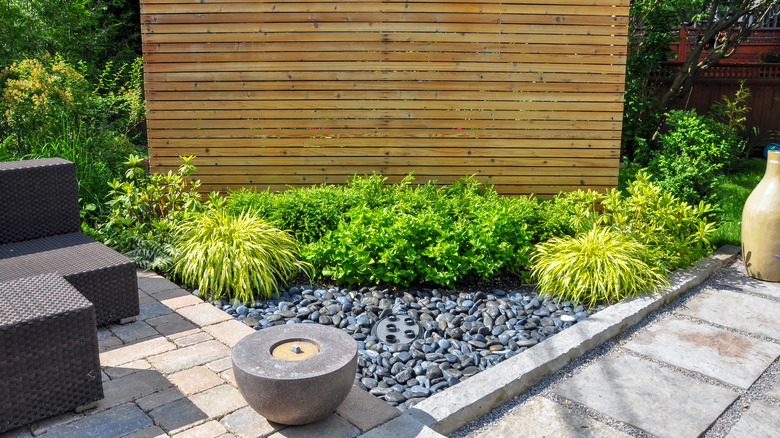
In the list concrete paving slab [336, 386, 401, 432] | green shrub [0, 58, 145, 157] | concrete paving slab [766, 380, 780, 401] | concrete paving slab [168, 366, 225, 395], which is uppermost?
green shrub [0, 58, 145, 157]

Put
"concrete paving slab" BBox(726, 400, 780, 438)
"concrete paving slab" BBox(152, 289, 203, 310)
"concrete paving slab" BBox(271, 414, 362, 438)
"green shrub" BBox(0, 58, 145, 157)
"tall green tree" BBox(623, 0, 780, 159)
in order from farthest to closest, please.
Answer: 1. "tall green tree" BBox(623, 0, 780, 159)
2. "green shrub" BBox(0, 58, 145, 157)
3. "concrete paving slab" BBox(152, 289, 203, 310)
4. "concrete paving slab" BBox(726, 400, 780, 438)
5. "concrete paving slab" BBox(271, 414, 362, 438)

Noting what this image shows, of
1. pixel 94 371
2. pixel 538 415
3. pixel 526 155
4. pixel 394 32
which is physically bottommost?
pixel 538 415

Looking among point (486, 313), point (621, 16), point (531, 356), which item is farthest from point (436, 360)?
point (621, 16)

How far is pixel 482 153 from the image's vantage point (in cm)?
581

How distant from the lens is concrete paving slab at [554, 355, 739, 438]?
111 inches

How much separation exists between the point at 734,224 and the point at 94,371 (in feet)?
20.1

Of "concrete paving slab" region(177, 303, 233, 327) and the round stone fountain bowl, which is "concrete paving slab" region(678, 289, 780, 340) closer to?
the round stone fountain bowl

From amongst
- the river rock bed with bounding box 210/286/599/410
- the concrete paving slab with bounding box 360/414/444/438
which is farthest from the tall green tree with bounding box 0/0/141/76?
the concrete paving slab with bounding box 360/414/444/438

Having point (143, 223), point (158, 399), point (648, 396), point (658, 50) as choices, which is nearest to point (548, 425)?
point (648, 396)

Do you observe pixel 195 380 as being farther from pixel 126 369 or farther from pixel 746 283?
pixel 746 283

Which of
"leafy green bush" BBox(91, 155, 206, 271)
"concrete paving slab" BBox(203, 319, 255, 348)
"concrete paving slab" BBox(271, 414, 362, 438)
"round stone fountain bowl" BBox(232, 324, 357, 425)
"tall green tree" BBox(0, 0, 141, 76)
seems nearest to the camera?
"round stone fountain bowl" BBox(232, 324, 357, 425)

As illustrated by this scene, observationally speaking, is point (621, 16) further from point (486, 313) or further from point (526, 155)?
point (486, 313)

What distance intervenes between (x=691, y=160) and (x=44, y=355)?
17.9 ft

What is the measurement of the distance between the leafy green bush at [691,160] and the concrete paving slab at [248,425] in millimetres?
4569
